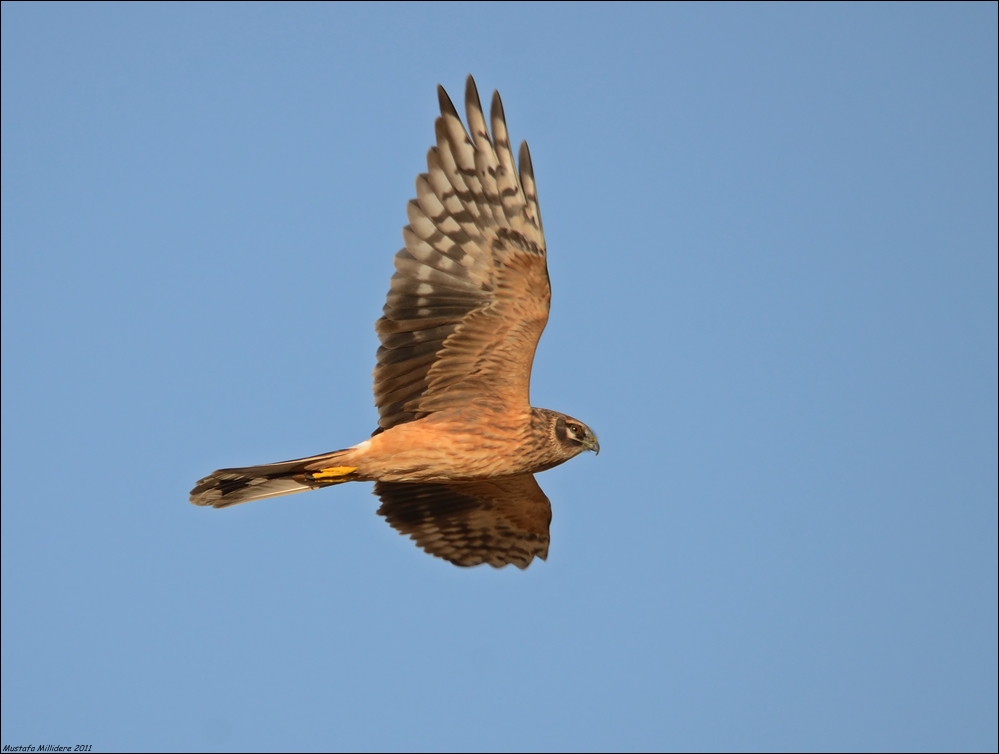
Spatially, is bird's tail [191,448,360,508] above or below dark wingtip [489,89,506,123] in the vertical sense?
below

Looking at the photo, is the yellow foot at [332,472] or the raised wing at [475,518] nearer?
the yellow foot at [332,472]

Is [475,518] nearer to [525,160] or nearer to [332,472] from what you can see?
[332,472]

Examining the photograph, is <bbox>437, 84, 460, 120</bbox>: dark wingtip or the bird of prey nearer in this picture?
<bbox>437, 84, 460, 120</bbox>: dark wingtip

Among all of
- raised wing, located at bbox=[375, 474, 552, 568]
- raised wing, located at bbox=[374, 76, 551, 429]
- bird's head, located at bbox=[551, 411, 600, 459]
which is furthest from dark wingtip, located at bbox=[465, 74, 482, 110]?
raised wing, located at bbox=[375, 474, 552, 568]

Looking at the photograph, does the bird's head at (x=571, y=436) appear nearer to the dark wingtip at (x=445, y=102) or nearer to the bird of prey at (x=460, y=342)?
the bird of prey at (x=460, y=342)

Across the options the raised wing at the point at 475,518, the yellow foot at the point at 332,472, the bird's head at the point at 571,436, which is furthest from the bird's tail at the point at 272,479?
the bird's head at the point at 571,436

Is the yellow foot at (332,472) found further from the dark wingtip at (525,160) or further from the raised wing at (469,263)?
the dark wingtip at (525,160)

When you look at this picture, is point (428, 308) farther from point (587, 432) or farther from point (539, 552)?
point (539, 552)

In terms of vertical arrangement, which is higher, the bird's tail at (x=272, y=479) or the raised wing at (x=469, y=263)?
the raised wing at (x=469, y=263)

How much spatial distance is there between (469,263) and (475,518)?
3102mm

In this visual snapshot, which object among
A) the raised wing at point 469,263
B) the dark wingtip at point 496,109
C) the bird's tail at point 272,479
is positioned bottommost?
the bird's tail at point 272,479

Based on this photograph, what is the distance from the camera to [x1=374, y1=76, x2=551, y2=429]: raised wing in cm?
919

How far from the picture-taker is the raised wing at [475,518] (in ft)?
36.0

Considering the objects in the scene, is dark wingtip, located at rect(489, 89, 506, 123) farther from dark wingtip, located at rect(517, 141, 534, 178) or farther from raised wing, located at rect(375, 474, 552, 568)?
raised wing, located at rect(375, 474, 552, 568)
